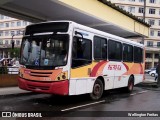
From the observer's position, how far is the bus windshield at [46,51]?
11289 mm

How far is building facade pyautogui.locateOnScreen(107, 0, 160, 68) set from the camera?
82.8 metres

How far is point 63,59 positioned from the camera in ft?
36.8

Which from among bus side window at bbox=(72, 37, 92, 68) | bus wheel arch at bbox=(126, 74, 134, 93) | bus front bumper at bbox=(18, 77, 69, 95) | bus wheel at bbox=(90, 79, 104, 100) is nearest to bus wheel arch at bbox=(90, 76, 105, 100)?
bus wheel at bbox=(90, 79, 104, 100)

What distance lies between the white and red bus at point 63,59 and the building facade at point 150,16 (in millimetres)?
69260

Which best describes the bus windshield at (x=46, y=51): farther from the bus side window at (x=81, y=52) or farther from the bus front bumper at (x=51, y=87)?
the bus front bumper at (x=51, y=87)

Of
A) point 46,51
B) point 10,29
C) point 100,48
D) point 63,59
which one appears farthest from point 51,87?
point 10,29

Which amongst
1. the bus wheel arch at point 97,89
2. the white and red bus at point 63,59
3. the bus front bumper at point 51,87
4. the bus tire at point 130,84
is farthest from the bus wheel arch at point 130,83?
the bus front bumper at point 51,87

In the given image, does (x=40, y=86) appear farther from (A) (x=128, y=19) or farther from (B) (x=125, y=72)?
(A) (x=128, y=19)

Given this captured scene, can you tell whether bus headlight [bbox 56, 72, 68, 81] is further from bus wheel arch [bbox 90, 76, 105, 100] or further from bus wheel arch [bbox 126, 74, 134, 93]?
bus wheel arch [bbox 126, 74, 134, 93]

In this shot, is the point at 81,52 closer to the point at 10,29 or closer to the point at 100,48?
the point at 100,48

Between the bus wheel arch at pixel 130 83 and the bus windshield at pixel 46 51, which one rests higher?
the bus windshield at pixel 46 51

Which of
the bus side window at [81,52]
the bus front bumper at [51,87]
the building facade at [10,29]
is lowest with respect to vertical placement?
the bus front bumper at [51,87]

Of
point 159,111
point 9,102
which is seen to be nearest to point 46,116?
point 9,102

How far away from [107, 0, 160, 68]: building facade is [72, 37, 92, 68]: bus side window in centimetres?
7002
